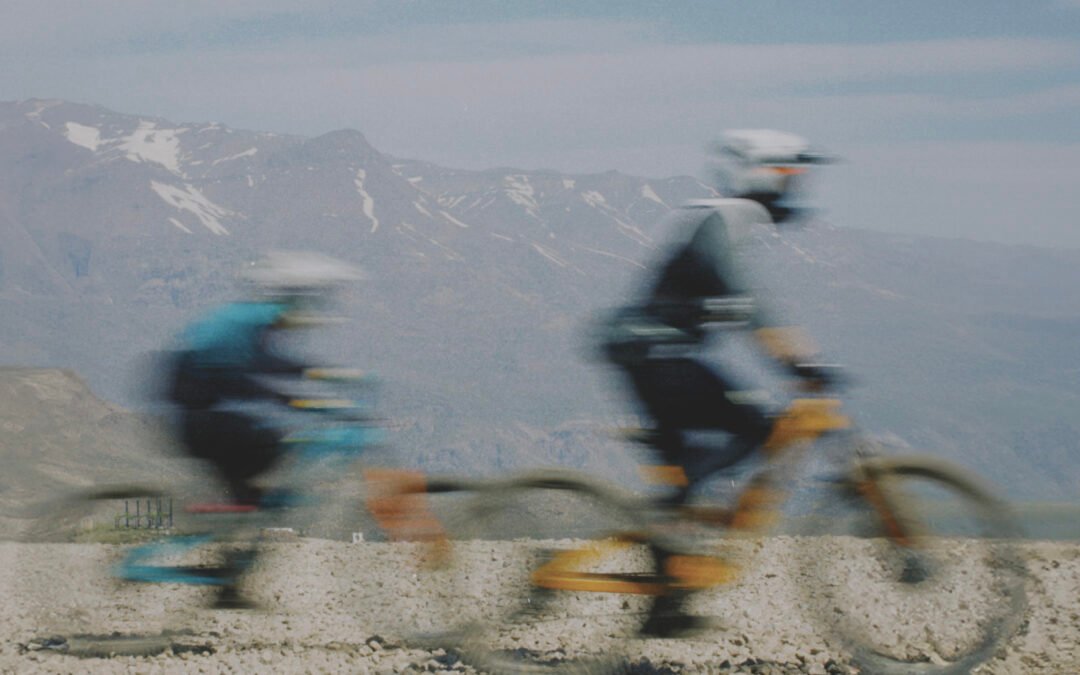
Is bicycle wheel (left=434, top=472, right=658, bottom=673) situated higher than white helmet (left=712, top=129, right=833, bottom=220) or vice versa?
white helmet (left=712, top=129, right=833, bottom=220)

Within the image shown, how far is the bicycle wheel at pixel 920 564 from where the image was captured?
593 cm

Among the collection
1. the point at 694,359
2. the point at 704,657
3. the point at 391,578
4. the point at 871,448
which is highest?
the point at 694,359

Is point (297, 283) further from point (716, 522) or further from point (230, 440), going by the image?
point (716, 522)

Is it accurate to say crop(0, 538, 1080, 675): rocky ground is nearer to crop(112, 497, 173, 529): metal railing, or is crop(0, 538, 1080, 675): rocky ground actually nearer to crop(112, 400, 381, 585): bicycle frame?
crop(112, 400, 381, 585): bicycle frame

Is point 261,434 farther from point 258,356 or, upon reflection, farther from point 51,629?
point 51,629

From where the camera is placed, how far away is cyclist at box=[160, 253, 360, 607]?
6340 millimetres

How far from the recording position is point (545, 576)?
20.2 feet

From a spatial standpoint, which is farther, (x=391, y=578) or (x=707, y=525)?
(x=391, y=578)

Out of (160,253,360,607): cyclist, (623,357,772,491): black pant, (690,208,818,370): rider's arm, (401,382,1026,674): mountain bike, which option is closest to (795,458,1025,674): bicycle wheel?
(401,382,1026,674): mountain bike

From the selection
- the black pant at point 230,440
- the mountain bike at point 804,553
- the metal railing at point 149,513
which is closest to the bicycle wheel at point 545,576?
the mountain bike at point 804,553

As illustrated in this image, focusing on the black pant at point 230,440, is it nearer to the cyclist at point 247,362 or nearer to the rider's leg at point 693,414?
the cyclist at point 247,362

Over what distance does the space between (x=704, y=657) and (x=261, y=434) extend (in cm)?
251

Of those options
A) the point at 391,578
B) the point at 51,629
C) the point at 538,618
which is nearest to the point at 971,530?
the point at 538,618

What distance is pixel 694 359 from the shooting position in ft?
19.0
